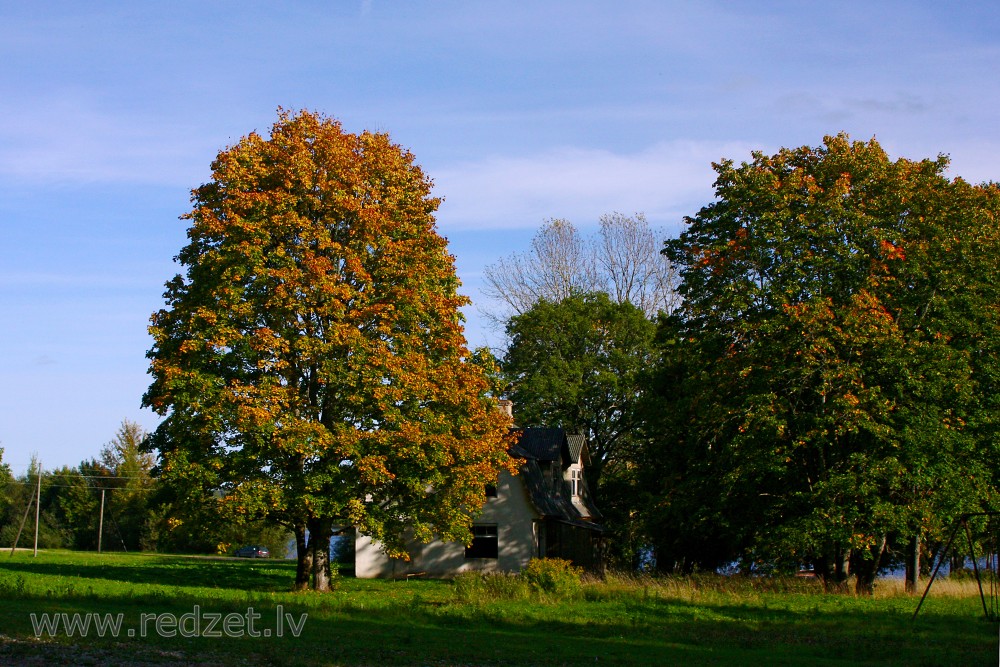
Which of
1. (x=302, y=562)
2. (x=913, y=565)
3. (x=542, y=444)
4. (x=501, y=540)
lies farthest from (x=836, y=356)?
(x=542, y=444)

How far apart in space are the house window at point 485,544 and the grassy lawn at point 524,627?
11778 millimetres

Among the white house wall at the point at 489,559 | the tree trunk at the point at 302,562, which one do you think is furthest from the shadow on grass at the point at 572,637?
the white house wall at the point at 489,559

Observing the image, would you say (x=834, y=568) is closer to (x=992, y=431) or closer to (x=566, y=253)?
(x=992, y=431)

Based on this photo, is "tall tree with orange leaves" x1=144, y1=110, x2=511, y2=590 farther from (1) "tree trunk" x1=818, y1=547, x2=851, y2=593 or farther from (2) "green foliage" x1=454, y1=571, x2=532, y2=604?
(1) "tree trunk" x1=818, y1=547, x2=851, y2=593

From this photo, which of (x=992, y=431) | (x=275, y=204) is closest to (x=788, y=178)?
(x=992, y=431)

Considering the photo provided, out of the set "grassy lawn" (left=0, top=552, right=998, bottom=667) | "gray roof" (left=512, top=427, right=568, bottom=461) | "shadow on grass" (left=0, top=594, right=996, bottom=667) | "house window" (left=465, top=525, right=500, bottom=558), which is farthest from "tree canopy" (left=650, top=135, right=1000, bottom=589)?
"gray roof" (left=512, top=427, right=568, bottom=461)

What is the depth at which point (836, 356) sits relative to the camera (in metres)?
29.4

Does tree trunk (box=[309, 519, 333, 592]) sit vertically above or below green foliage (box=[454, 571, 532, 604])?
above

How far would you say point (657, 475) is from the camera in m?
35.8

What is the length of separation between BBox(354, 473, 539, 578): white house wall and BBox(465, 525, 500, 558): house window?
18 centimetres

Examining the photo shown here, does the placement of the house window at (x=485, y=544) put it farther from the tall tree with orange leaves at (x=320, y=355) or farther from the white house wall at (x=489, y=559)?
the tall tree with orange leaves at (x=320, y=355)

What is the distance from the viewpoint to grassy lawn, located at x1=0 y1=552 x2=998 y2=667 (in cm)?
1459

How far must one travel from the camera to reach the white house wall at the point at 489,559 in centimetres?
4212

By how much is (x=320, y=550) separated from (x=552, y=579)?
8.08 meters
